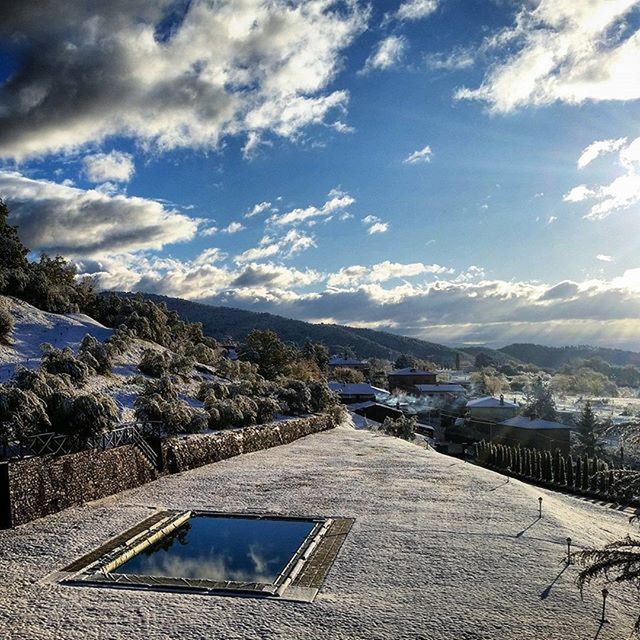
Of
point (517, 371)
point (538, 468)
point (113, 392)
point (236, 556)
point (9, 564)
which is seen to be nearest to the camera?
point (9, 564)

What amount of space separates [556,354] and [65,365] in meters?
185

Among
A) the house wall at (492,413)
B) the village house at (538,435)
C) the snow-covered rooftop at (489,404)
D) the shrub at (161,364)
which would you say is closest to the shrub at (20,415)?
the shrub at (161,364)

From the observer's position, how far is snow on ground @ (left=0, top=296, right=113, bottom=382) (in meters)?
21.9

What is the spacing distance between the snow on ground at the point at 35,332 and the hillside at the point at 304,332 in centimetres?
7787

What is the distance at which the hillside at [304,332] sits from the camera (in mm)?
121938

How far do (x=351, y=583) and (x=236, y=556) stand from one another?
2723mm

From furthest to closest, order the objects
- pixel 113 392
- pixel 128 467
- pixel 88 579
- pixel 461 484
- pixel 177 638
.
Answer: pixel 113 392
pixel 461 484
pixel 128 467
pixel 88 579
pixel 177 638

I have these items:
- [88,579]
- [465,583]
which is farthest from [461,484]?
[88,579]

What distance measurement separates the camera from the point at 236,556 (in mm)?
10797

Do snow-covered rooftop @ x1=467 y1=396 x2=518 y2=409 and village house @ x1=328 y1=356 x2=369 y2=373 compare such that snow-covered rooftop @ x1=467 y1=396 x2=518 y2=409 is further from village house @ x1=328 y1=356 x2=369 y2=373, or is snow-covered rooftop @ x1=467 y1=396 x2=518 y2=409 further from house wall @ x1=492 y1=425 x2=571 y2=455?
village house @ x1=328 y1=356 x2=369 y2=373

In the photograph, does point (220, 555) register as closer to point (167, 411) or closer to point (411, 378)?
point (167, 411)

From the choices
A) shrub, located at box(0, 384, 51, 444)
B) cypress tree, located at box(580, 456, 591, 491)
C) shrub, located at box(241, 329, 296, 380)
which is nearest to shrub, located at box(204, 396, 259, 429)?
shrub, located at box(0, 384, 51, 444)

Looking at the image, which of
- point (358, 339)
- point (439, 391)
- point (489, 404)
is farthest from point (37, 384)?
point (358, 339)

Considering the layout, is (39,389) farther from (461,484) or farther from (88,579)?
(461,484)
